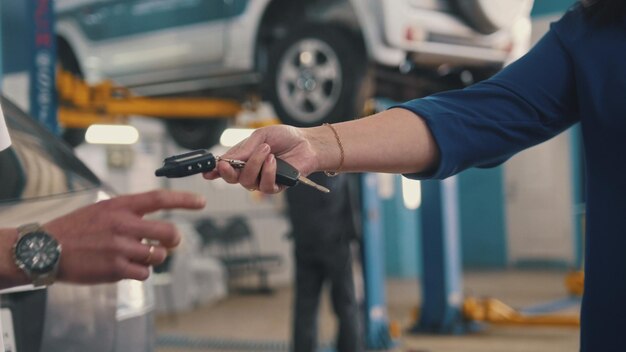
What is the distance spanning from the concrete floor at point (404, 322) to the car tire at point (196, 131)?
5.80ft

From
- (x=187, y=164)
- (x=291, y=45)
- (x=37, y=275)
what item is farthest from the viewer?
(x=291, y=45)

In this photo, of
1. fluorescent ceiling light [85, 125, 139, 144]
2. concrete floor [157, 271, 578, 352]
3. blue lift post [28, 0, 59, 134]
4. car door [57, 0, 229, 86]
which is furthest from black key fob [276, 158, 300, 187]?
fluorescent ceiling light [85, 125, 139, 144]

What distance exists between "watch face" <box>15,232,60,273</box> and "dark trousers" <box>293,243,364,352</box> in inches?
145

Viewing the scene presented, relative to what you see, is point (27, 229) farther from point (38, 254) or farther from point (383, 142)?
point (383, 142)

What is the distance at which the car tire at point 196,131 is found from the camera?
725cm

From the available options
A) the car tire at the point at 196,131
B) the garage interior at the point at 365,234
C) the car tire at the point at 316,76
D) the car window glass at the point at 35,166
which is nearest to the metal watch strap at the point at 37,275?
the garage interior at the point at 365,234

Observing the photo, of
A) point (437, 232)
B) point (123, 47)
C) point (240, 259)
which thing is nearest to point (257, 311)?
point (240, 259)

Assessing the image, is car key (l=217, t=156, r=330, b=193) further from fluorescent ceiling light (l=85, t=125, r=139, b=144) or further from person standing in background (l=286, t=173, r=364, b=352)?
fluorescent ceiling light (l=85, t=125, r=139, b=144)

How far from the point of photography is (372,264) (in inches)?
261

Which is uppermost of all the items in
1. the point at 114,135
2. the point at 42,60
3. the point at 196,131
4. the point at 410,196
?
the point at 114,135

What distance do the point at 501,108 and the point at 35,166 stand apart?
4.05ft

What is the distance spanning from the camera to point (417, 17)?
509 centimetres

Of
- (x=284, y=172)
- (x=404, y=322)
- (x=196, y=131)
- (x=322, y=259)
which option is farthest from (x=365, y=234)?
(x=284, y=172)

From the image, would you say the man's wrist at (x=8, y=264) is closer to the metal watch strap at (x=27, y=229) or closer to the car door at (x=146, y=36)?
the metal watch strap at (x=27, y=229)
